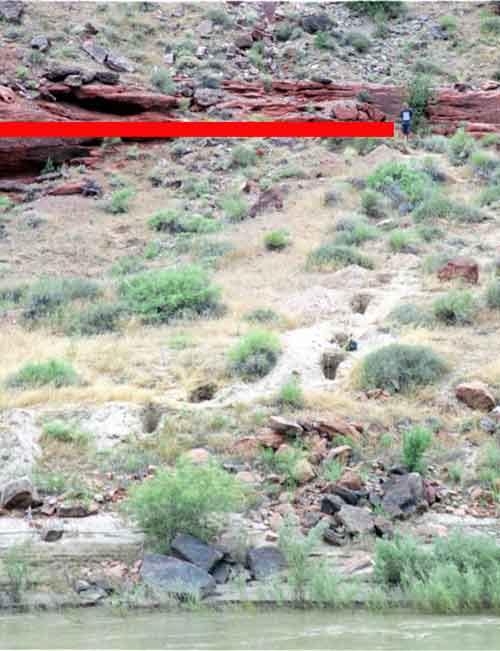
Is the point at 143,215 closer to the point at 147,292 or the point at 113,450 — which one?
the point at 147,292

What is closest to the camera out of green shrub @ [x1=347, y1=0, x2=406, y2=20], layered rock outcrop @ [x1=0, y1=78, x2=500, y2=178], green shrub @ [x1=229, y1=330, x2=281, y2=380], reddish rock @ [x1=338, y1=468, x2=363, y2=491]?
reddish rock @ [x1=338, y1=468, x2=363, y2=491]

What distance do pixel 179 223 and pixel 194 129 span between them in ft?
13.8

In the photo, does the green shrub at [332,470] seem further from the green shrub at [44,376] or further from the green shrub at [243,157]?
the green shrub at [243,157]

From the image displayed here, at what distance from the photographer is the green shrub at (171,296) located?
1936 cm

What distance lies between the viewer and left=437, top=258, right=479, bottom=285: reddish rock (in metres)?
19.7

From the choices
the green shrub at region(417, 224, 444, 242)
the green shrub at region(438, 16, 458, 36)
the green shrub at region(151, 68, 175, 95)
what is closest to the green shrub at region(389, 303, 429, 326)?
the green shrub at region(417, 224, 444, 242)

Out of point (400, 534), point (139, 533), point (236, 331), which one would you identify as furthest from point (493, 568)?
point (236, 331)

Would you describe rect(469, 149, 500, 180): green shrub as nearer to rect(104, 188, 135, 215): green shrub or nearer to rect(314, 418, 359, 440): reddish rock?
rect(104, 188, 135, 215): green shrub

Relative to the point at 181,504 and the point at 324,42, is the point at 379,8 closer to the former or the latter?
the point at 324,42

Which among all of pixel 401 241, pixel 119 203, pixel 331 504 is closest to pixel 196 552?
pixel 331 504

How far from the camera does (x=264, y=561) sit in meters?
10.5

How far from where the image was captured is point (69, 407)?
1438 centimetres

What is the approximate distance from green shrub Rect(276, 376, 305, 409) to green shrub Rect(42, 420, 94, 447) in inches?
103

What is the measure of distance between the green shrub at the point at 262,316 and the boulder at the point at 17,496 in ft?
23.7
